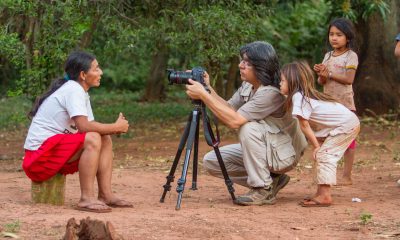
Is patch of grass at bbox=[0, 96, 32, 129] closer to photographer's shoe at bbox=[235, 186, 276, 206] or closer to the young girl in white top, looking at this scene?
the young girl in white top

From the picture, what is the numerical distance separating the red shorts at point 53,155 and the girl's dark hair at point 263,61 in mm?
1465

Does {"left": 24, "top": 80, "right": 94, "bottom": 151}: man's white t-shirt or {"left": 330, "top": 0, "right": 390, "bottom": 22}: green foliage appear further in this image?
{"left": 330, "top": 0, "right": 390, "bottom": 22}: green foliage

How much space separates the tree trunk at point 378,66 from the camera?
1380cm

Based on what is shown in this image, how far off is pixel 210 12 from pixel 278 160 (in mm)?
3488

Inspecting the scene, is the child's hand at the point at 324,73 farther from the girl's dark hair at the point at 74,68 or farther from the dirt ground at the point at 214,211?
the girl's dark hair at the point at 74,68

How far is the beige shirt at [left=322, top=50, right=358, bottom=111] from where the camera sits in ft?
26.1

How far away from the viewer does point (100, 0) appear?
991 centimetres

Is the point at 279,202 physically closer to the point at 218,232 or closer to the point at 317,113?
the point at 317,113

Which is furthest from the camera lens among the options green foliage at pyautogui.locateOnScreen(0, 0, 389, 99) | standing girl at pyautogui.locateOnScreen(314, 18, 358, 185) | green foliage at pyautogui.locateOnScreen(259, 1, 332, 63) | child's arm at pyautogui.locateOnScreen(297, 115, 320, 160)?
green foliage at pyautogui.locateOnScreen(259, 1, 332, 63)

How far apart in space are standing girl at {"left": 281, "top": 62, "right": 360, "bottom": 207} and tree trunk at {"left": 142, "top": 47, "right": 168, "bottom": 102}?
11752 millimetres

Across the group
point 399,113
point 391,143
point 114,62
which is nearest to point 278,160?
point 391,143

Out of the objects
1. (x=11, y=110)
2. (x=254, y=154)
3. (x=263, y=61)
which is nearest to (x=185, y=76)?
(x=263, y=61)

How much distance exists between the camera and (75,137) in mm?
6406

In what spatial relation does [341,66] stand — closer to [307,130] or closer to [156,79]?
[307,130]
